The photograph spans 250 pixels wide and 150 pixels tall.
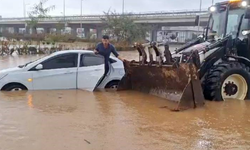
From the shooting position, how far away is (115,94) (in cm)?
963

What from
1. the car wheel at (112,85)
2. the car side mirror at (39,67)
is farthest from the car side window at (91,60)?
the car side mirror at (39,67)

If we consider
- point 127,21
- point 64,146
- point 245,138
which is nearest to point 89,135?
point 64,146

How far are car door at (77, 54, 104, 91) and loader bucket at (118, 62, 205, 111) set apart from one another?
0.74 m

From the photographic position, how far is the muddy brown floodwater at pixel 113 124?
523 cm

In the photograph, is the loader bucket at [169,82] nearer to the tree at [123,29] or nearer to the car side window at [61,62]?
the car side window at [61,62]

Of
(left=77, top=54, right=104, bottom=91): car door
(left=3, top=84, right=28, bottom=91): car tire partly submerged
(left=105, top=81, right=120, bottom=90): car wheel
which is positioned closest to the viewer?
(left=3, top=84, right=28, bottom=91): car tire partly submerged

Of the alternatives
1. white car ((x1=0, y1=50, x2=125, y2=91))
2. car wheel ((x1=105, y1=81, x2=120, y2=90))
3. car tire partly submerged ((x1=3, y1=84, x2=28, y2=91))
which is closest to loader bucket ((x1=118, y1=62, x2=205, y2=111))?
car wheel ((x1=105, y1=81, x2=120, y2=90))

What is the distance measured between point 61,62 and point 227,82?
15.2 ft

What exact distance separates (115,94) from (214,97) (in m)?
2.78

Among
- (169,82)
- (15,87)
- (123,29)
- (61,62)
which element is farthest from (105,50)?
(123,29)

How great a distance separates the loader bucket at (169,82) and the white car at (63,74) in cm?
44

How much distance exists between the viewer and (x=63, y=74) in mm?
9688

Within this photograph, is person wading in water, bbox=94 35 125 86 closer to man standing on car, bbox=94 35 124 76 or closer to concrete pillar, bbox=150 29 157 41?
man standing on car, bbox=94 35 124 76

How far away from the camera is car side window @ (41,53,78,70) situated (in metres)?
9.58
